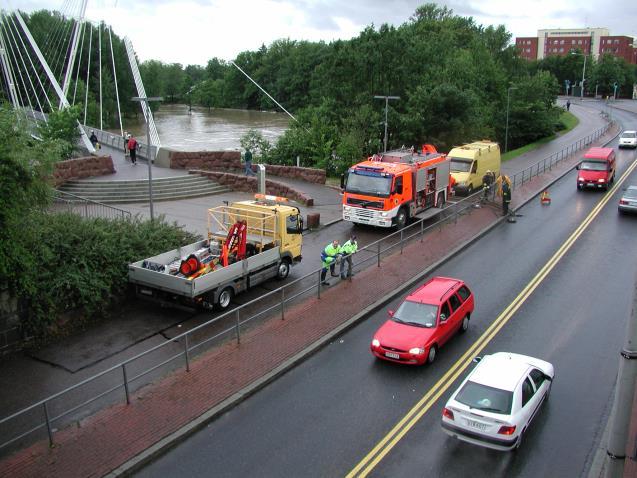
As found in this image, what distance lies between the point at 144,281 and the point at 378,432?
315 inches

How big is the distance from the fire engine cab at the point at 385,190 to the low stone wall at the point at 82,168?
44.9 feet

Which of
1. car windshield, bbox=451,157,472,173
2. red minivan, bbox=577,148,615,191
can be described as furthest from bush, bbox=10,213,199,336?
red minivan, bbox=577,148,615,191

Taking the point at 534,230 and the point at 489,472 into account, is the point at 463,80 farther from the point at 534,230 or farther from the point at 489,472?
the point at 489,472

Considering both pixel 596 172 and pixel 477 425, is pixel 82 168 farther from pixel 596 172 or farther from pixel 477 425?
pixel 596 172

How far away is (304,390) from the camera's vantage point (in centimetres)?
1296

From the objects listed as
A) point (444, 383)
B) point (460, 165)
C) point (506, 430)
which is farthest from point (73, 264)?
point (460, 165)

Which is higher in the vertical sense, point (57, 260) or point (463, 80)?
point (463, 80)

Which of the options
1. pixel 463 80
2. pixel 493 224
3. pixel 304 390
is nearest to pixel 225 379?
pixel 304 390

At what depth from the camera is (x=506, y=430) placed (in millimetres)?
10281

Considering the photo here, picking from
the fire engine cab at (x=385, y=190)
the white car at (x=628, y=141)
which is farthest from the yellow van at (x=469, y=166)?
the white car at (x=628, y=141)

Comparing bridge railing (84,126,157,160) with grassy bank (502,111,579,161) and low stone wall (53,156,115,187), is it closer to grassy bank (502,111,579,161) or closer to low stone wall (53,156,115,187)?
low stone wall (53,156,115,187)

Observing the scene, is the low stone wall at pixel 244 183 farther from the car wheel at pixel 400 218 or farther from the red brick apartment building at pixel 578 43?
the red brick apartment building at pixel 578 43

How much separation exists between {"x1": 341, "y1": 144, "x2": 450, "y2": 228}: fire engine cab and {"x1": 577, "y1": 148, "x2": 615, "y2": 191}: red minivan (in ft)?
41.6

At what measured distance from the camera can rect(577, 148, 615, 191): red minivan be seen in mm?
34469
